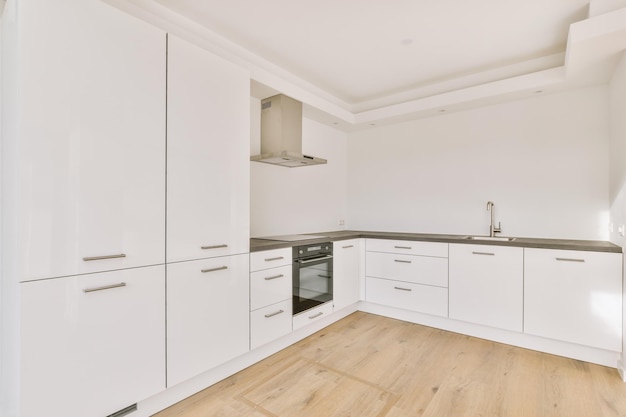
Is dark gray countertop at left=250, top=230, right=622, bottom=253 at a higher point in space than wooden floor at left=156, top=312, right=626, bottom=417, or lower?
higher

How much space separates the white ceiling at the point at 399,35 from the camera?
2.17 metres

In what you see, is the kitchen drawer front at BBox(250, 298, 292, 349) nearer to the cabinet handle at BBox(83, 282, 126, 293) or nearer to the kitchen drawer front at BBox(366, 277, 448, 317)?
the cabinet handle at BBox(83, 282, 126, 293)

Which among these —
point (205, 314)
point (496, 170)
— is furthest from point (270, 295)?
point (496, 170)

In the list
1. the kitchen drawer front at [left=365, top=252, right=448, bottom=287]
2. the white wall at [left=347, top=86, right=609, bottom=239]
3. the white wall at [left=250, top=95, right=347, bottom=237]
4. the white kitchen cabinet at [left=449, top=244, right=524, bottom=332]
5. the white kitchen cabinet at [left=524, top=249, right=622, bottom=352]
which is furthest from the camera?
the white wall at [left=250, top=95, right=347, bottom=237]

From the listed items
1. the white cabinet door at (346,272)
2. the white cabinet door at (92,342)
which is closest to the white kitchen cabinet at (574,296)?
the white cabinet door at (346,272)

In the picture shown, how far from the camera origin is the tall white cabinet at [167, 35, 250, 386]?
191 centimetres

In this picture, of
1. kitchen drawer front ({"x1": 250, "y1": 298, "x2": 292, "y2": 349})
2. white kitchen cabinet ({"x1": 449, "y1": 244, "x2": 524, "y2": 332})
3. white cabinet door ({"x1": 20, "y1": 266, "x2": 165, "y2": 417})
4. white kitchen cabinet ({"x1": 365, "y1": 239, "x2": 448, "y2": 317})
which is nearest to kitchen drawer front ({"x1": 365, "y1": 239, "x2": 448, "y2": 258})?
white kitchen cabinet ({"x1": 365, "y1": 239, "x2": 448, "y2": 317})

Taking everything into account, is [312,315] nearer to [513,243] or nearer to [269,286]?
[269,286]

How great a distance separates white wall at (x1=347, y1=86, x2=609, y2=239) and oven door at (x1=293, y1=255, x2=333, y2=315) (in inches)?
53.0

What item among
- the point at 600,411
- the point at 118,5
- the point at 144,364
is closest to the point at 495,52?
the point at 600,411

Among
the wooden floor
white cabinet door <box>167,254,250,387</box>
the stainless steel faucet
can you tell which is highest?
the stainless steel faucet

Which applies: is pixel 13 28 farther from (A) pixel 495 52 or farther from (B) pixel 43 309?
(A) pixel 495 52

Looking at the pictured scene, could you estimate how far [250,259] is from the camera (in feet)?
7.80

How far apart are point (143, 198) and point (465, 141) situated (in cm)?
330
